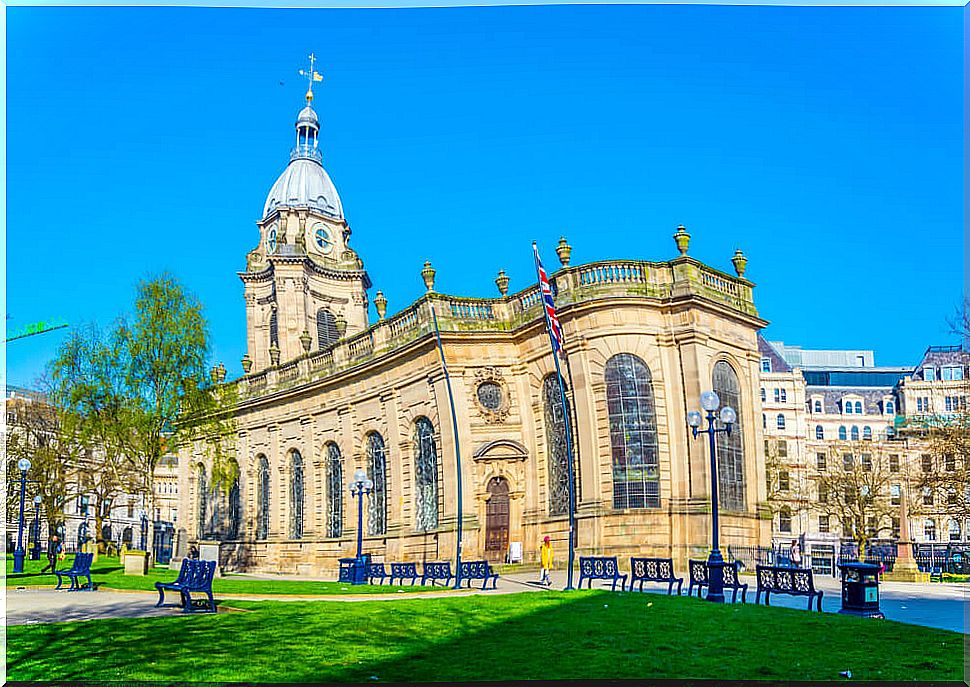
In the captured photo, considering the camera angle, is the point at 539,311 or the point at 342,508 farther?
the point at 342,508

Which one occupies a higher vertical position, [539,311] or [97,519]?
[539,311]

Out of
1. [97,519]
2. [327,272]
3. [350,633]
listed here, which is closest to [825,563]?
[327,272]

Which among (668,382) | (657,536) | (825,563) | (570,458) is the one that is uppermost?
(668,382)

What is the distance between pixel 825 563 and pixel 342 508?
4004 centimetres

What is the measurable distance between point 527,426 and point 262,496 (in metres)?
18.2

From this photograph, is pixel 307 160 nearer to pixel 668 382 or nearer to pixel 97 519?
pixel 97 519

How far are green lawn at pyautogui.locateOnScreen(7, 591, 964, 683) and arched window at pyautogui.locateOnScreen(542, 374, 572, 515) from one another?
15435 mm

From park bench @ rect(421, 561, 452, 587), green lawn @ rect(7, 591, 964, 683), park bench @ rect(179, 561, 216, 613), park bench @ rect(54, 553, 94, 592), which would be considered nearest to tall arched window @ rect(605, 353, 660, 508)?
park bench @ rect(421, 561, 452, 587)

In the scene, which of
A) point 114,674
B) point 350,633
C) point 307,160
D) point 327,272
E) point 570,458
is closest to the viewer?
point 114,674

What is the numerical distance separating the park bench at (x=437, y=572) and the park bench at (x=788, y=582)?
365 inches

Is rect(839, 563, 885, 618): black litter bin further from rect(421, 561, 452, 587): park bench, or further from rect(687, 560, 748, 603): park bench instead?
rect(421, 561, 452, 587): park bench

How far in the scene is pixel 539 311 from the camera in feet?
115

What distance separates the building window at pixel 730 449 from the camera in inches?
1278

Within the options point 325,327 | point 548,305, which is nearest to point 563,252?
point 548,305
